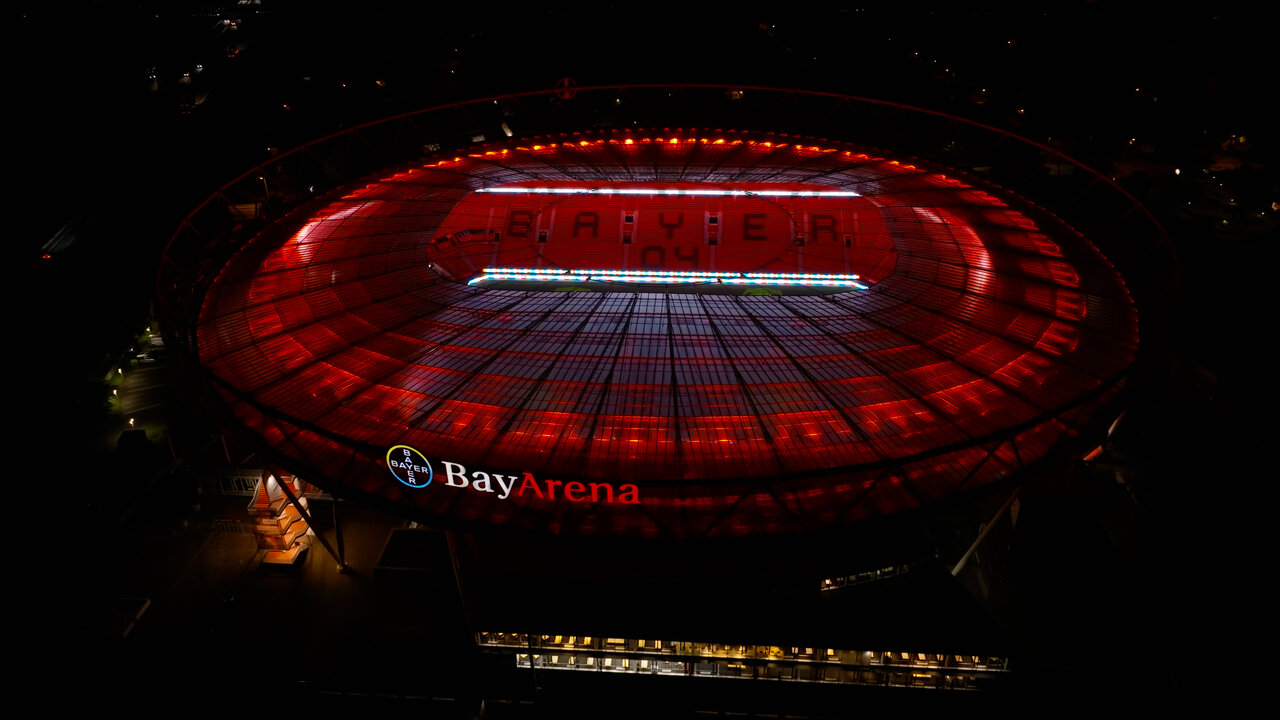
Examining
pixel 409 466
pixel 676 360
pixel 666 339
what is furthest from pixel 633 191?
pixel 409 466

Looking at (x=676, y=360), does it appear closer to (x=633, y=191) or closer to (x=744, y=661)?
(x=744, y=661)

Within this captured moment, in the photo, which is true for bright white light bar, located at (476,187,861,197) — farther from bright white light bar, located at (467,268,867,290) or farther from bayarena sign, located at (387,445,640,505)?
bayarena sign, located at (387,445,640,505)

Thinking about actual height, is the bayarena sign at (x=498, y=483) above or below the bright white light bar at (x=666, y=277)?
below

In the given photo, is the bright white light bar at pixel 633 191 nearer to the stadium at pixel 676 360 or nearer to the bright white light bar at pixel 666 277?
the stadium at pixel 676 360

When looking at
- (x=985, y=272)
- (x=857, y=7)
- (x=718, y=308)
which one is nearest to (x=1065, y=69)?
(x=857, y=7)

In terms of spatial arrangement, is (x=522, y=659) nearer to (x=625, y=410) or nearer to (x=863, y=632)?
(x=625, y=410)

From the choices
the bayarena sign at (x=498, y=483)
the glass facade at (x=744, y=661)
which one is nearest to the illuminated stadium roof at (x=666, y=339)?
the bayarena sign at (x=498, y=483)
